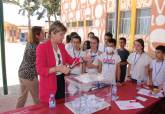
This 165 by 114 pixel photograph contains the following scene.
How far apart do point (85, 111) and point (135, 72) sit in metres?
1.72

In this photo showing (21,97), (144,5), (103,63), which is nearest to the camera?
(21,97)

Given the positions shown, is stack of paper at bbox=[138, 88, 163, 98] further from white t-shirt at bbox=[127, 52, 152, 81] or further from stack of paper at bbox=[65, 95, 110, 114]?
stack of paper at bbox=[65, 95, 110, 114]

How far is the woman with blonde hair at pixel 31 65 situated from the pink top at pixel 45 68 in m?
0.76

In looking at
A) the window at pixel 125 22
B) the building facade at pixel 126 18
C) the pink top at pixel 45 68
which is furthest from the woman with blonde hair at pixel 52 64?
the window at pixel 125 22

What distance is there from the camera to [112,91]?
2.43 metres

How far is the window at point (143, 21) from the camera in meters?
9.91

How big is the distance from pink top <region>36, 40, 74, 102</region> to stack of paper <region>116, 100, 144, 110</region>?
714 mm

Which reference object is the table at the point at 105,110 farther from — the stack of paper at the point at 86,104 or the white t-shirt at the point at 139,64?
the white t-shirt at the point at 139,64

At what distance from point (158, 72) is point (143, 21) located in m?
7.62

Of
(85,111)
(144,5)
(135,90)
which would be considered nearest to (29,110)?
(85,111)

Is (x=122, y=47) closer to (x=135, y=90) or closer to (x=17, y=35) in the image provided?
(x=135, y=90)

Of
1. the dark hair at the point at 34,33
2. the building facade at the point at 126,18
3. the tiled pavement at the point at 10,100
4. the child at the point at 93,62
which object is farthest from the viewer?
the building facade at the point at 126,18

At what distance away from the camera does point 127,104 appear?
2.29m

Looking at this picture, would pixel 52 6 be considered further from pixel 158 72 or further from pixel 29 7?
pixel 158 72
